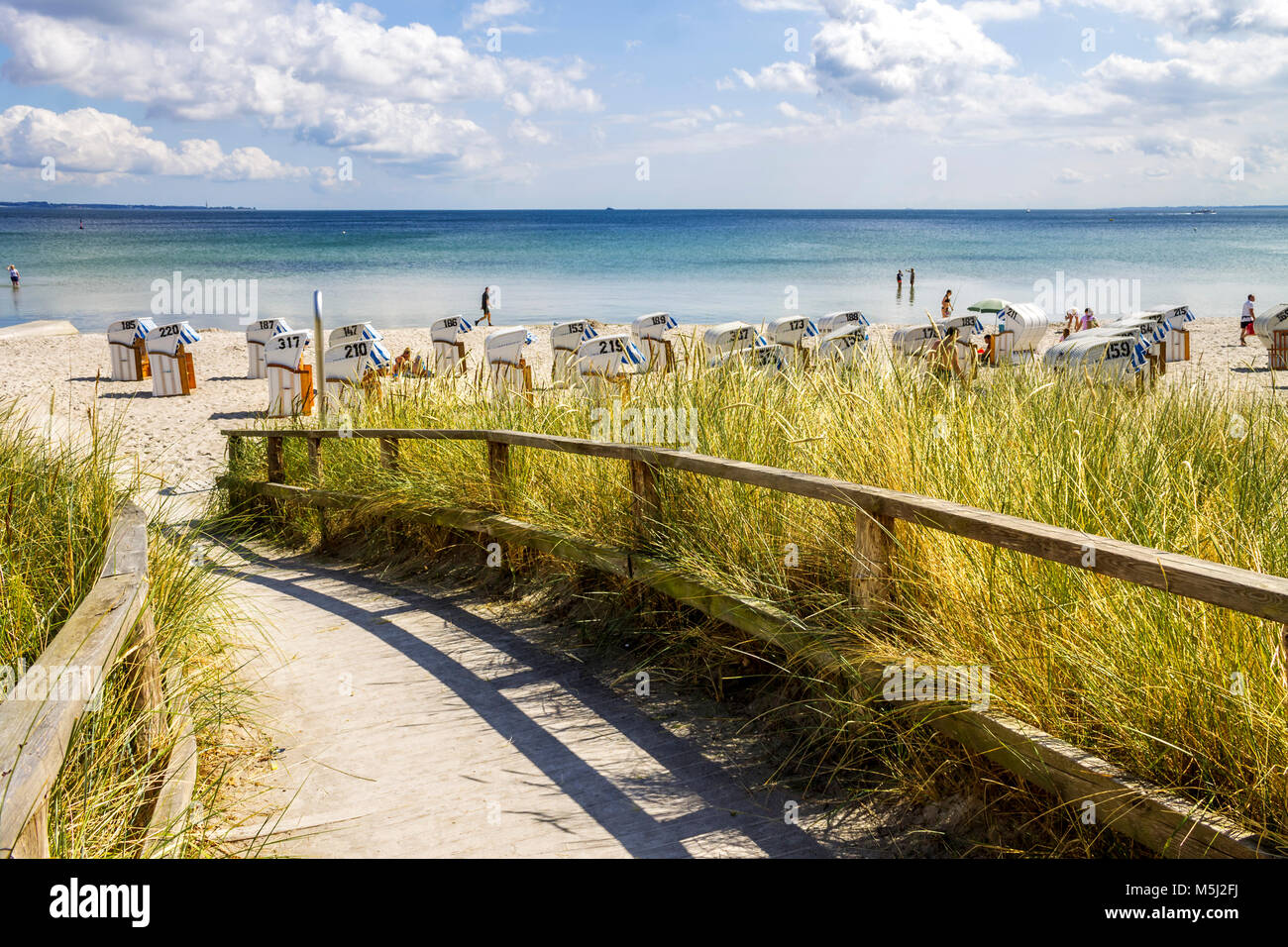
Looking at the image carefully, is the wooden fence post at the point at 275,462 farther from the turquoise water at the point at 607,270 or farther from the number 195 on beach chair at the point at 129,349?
the turquoise water at the point at 607,270

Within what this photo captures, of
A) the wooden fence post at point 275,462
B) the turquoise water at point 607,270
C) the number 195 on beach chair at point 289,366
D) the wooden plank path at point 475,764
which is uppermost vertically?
the turquoise water at point 607,270

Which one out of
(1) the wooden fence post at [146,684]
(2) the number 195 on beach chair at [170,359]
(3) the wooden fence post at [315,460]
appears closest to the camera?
(1) the wooden fence post at [146,684]

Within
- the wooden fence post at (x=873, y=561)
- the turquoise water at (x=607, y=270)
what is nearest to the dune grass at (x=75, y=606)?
the wooden fence post at (x=873, y=561)

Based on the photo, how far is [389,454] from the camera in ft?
24.0

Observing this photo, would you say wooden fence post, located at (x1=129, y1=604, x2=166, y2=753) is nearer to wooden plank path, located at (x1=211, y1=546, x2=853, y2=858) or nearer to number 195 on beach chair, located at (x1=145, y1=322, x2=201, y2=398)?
wooden plank path, located at (x1=211, y1=546, x2=853, y2=858)

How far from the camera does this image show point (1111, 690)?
8.77 ft

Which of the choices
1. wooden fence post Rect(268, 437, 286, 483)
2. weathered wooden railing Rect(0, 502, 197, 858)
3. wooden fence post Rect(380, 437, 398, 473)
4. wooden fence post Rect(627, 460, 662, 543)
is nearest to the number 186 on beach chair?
wooden fence post Rect(268, 437, 286, 483)

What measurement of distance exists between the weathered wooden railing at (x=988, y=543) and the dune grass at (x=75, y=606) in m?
1.82

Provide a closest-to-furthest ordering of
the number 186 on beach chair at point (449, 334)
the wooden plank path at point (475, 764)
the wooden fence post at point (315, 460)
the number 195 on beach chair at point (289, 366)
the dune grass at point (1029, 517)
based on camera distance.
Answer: the dune grass at point (1029, 517), the wooden plank path at point (475, 764), the wooden fence post at point (315, 460), the number 195 on beach chair at point (289, 366), the number 186 on beach chair at point (449, 334)

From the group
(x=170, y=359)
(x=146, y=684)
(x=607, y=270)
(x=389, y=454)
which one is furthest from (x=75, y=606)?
(x=607, y=270)

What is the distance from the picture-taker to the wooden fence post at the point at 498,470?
6051 mm

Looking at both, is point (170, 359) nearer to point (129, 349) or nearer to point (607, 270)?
point (129, 349)
